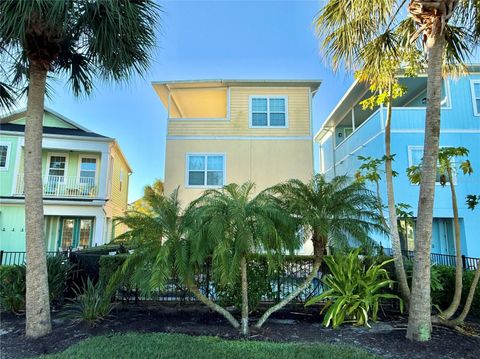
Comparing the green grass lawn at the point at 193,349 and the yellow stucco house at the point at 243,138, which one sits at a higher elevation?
the yellow stucco house at the point at 243,138

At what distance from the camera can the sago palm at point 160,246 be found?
5129mm

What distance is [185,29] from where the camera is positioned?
962 cm

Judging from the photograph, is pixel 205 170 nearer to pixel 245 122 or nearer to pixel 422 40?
pixel 245 122

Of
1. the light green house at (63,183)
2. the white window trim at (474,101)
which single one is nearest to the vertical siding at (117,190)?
the light green house at (63,183)

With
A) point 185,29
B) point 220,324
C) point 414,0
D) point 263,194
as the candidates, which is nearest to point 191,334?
point 220,324

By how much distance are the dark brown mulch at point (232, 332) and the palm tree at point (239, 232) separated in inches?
35.2

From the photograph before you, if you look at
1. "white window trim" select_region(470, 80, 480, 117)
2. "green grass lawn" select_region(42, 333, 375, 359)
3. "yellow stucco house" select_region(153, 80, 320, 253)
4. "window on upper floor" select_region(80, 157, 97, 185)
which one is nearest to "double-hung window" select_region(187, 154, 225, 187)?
"yellow stucco house" select_region(153, 80, 320, 253)

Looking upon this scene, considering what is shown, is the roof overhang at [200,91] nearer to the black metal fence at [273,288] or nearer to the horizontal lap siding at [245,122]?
the horizontal lap siding at [245,122]

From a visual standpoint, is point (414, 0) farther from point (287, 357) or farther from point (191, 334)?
point (191, 334)

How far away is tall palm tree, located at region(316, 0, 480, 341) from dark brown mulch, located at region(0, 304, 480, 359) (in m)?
0.44

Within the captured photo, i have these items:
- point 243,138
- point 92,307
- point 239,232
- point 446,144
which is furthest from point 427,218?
point 243,138

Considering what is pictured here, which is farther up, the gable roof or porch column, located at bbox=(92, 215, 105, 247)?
the gable roof

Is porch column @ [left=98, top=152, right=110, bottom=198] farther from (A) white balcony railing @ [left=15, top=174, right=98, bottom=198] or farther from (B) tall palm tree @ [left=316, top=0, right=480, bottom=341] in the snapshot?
(B) tall palm tree @ [left=316, top=0, right=480, bottom=341]

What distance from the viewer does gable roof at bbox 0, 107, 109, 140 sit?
16450 mm
